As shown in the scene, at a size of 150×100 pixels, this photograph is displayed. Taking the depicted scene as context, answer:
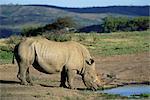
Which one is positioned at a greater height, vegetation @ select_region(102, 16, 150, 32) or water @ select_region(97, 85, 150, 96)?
water @ select_region(97, 85, 150, 96)

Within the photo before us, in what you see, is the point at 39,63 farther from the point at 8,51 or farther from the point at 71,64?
the point at 8,51

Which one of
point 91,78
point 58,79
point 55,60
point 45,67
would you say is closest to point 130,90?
point 91,78

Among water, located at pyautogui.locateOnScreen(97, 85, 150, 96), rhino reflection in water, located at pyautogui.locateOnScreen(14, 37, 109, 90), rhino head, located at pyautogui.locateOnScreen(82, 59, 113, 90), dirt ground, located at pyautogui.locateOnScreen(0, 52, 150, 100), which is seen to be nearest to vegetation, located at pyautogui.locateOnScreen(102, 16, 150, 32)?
dirt ground, located at pyautogui.locateOnScreen(0, 52, 150, 100)

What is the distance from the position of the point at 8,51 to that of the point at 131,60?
8.17 m

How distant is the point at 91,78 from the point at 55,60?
1269mm

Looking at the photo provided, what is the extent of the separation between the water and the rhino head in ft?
Answer: 1.00

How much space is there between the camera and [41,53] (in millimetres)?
17375

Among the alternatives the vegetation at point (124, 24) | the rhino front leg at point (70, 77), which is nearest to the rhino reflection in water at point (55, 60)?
the rhino front leg at point (70, 77)

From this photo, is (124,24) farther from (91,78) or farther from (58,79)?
(91,78)

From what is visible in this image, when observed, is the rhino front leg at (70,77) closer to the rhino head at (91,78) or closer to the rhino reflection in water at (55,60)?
the rhino reflection in water at (55,60)

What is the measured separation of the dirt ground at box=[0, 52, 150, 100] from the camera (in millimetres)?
15289

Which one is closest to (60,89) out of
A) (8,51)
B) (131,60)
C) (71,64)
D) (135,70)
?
(71,64)

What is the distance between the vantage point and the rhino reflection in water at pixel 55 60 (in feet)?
57.1

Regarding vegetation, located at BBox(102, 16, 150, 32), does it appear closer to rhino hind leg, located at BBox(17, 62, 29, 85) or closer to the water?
the water
